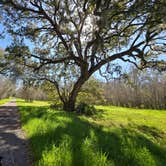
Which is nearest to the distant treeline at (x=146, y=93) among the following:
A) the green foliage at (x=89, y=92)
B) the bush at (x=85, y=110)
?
the green foliage at (x=89, y=92)

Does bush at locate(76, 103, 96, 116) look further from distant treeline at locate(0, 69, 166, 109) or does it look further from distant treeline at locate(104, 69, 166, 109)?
distant treeline at locate(104, 69, 166, 109)

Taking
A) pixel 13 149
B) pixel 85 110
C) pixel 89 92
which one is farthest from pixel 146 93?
pixel 13 149

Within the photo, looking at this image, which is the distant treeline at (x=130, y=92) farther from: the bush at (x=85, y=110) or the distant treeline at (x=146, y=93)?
the bush at (x=85, y=110)

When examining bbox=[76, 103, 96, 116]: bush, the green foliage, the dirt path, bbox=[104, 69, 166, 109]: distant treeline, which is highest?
bbox=[104, 69, 166, 109]: distant treeline

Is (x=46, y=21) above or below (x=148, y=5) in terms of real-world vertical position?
above

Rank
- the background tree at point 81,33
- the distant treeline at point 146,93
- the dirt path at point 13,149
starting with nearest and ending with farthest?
1. the dirt path at point 13,149
2. the background tree at point 81,33
3. the distant treeline at point 146,93

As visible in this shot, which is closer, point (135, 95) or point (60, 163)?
point (60, 163)

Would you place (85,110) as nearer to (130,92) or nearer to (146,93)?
(146,93)

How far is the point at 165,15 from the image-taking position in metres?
10.3

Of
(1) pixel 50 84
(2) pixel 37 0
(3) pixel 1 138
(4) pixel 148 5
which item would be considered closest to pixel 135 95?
(1) pixel 50 84

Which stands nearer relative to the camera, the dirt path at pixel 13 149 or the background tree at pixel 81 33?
the dirt path at pixel 13 149

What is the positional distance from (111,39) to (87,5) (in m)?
5.56

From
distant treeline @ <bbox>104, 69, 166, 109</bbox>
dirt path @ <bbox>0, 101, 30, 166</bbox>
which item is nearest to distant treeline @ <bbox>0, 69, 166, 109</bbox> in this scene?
distant treeline @ <bbox>104, 69, 166, 109</bbox>

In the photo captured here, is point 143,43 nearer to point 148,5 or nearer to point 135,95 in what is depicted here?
point 148,5
